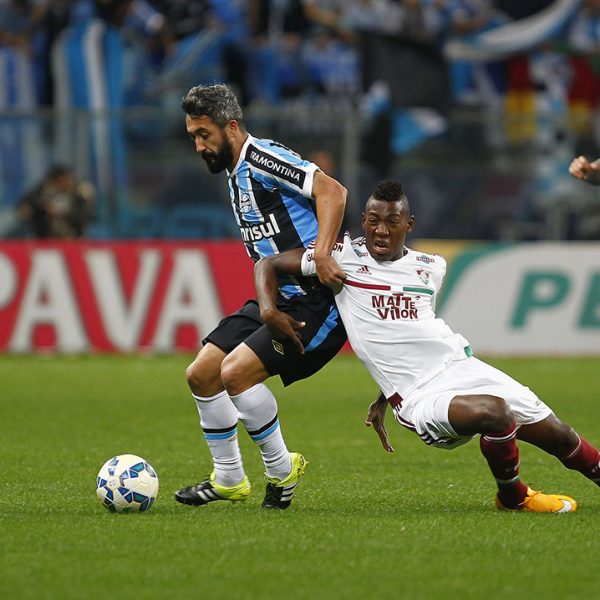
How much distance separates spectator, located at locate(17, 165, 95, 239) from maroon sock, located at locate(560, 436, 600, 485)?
10950 millimetres

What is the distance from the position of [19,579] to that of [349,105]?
14.8 m

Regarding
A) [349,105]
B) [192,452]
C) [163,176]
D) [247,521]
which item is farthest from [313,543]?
[349,105]

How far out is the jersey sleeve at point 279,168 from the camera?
6445mm

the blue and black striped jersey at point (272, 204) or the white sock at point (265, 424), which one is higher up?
the blue and black striped jersey at point (272, 204)

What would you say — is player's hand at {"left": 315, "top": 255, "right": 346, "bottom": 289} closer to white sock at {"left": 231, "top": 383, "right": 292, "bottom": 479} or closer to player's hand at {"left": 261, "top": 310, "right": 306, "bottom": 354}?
player's hand at {"left": 261, "top": 310, "right": 306, "bottom": 354}

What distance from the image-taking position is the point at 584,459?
6438 millimetres

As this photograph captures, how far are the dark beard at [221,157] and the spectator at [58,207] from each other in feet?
33.1

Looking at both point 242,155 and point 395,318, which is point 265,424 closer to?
point 395,318

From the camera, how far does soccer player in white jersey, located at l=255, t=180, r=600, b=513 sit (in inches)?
243

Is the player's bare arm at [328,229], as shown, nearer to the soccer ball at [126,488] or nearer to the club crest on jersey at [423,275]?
the club crest on jersey at [423,275]

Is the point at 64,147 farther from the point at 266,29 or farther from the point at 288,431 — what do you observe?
the point at 288,431

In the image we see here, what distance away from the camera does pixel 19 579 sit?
4852 millimetres

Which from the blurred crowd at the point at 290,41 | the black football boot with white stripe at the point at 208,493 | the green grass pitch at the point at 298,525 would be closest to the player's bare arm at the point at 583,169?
the green grass pitch at the point at 298,525

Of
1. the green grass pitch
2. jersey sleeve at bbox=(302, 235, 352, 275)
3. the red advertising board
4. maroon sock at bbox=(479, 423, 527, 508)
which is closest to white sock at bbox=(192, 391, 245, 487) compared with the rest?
the green grass pitch
